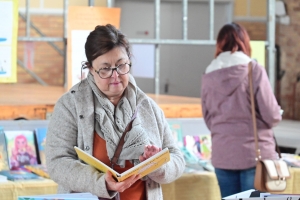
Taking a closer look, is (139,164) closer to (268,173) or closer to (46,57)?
(268,173)

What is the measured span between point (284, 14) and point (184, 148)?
8712mm

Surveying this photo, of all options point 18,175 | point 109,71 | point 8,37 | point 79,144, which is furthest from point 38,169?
point 109,71

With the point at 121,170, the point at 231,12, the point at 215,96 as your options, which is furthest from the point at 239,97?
the point at 231,12

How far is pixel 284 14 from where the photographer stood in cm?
1230

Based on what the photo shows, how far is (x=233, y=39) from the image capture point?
3543 mm

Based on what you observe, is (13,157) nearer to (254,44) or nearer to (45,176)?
(45,176)

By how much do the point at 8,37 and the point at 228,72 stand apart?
1.35m

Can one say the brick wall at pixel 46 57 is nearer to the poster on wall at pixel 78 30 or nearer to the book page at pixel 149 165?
the poster on wall at pixel 78 30

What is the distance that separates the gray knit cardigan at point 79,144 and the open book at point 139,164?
3.4 inches

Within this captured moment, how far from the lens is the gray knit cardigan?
7.23 feet

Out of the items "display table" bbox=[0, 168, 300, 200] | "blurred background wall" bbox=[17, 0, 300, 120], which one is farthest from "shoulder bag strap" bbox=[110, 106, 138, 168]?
"blurred background wall" bbox=[17, 0, 300, 120]

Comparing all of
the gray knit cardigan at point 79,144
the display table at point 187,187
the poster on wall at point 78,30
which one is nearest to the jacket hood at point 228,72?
the display table at point 187,187

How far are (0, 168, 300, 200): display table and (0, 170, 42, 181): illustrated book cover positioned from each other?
3.2 inches

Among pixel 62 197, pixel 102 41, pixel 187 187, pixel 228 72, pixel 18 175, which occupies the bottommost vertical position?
pixel 187 187
